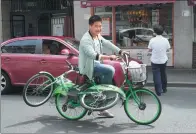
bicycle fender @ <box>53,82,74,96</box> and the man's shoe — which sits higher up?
bicycle fender @ <box>53,82,74,96</box>

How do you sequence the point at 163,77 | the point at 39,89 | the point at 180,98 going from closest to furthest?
the point at 39,89 < the point at 180,98 < the point at 163,77

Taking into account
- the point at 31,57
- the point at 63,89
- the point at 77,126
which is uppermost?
the point at 31,57

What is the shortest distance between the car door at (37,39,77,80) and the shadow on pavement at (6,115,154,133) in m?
2.25

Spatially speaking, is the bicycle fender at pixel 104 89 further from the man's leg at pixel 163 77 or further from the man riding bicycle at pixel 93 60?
the man's leg at pixel 163 77

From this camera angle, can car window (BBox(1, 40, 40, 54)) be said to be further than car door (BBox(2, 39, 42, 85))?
Yes

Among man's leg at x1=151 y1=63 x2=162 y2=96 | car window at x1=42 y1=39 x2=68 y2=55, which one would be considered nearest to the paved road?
man's leg at x1=151 y1=63 x2=162 y2=96

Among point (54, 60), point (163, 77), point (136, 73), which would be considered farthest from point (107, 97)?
point (163, 77)

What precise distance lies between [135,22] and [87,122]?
27.4ft

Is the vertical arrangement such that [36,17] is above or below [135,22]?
above

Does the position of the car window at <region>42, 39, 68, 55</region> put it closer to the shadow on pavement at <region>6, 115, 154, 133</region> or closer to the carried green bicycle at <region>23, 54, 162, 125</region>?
the carried green bicycle at <region>23, 54, 162, 125</region>

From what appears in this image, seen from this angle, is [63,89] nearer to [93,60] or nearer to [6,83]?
[93,60]

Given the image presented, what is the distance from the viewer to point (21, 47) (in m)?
9.65

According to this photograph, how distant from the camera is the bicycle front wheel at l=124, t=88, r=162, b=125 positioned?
6418 mm

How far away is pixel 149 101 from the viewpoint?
6.47 m
